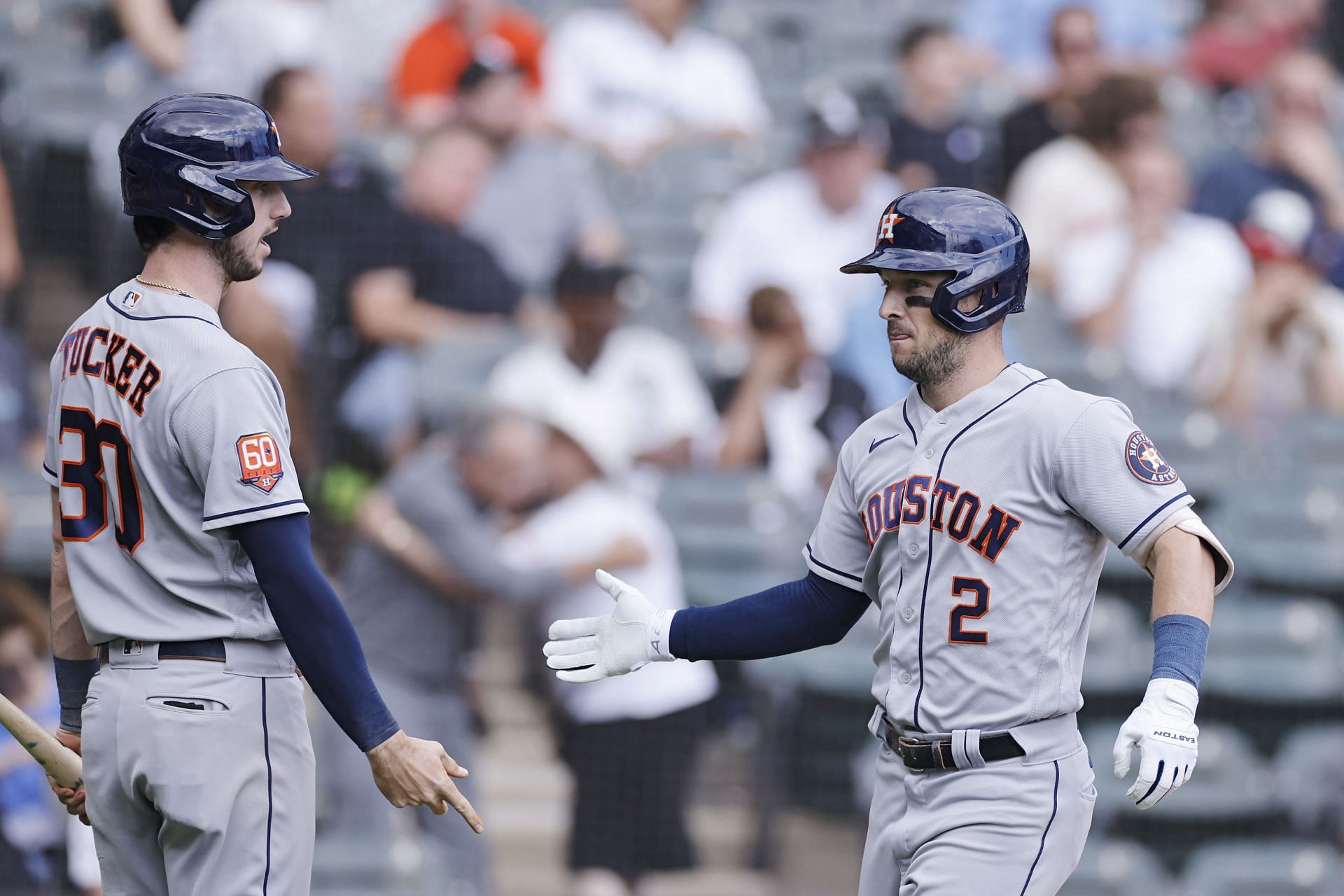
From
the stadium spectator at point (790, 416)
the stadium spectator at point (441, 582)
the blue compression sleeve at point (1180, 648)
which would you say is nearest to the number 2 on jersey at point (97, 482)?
the blue compression sleeve at point (1180, 648)

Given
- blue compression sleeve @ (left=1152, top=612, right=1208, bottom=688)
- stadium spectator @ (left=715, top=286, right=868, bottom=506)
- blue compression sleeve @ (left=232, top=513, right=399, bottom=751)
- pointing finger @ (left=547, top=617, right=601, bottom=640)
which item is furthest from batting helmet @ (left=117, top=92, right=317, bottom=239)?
stadium spectator @ (left=715, top=286, right=868, bottom=506)

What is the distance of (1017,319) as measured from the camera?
6020 mm

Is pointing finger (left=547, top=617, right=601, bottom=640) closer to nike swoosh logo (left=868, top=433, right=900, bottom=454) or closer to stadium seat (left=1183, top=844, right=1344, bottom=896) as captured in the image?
nike swoosh logo (left=868, top=433, right=900, bottom=454)

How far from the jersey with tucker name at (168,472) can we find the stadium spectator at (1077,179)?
4.49 meters

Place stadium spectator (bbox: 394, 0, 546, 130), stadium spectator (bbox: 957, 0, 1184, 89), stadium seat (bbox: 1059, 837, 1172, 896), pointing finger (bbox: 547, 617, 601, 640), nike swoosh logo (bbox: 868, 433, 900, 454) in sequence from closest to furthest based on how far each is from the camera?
nike swoosh logo (bbox: 868, 433, 900, 454) < pointing finger (bbox: 547, 617, 601, 640) < stadium seat (bbox: 1059, 837, 1172, 896) < stadium spectator (bbox: 394, 0, 546, 130) < stadium spectator (bbox: 957, 0, 1184, 89)

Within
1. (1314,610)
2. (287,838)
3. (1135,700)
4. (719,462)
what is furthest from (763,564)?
(287,838)

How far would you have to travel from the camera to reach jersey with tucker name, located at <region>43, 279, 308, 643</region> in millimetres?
2107

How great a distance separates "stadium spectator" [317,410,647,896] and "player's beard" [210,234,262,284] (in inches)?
116

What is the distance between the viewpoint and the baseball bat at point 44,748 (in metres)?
2.33

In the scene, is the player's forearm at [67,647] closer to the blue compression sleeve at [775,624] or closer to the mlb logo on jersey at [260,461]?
the mlb logo on jersey at [260,461]

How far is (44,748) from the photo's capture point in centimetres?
235

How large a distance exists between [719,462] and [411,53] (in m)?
2.16

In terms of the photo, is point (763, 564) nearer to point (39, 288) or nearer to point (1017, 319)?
point (1017, 319)

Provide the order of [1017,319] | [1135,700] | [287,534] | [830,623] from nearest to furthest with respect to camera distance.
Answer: [287,534] < [830,623] < [1135,700] < [1017,319]
